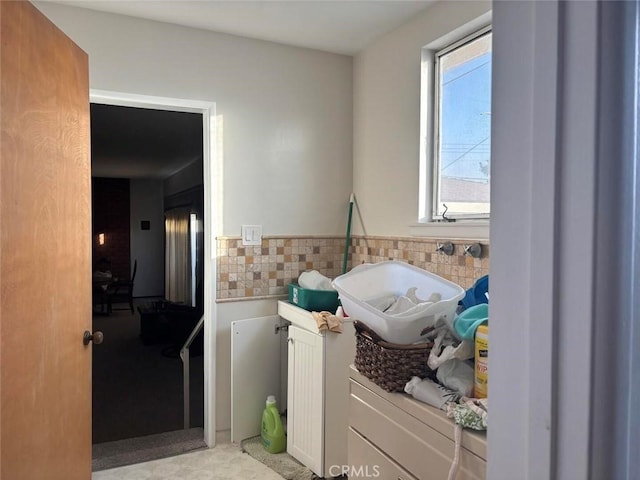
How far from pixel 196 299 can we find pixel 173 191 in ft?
10.3

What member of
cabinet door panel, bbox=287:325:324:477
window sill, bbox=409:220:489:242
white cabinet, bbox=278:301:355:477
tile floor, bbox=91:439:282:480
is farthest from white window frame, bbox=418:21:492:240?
tile floor, bbox=91:439:282:480

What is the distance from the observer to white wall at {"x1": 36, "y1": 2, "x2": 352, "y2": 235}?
7.78ft

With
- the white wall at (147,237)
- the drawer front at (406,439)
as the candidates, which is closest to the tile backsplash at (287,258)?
the drawer front at (406,439)

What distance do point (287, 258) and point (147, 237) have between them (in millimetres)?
7202

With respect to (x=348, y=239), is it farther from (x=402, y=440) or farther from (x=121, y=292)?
(x=121, y=292)

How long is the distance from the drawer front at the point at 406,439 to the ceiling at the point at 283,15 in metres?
1.83

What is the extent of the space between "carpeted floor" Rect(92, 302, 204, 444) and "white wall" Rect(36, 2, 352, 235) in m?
1.43

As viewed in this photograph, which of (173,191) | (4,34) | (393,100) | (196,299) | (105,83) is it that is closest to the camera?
(4,34)

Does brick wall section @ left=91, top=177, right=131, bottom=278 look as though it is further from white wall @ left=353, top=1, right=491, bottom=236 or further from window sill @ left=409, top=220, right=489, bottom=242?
window sill @ left=409, top=220, right=489, bottom=242

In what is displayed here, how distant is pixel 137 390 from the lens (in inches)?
147

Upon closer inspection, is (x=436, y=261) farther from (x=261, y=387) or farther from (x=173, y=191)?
A: (x=173, y=191)

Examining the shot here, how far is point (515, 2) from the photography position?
0.47m

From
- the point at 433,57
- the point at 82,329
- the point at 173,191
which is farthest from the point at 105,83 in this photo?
the point at 173,191

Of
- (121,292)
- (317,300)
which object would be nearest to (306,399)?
(317,300)
